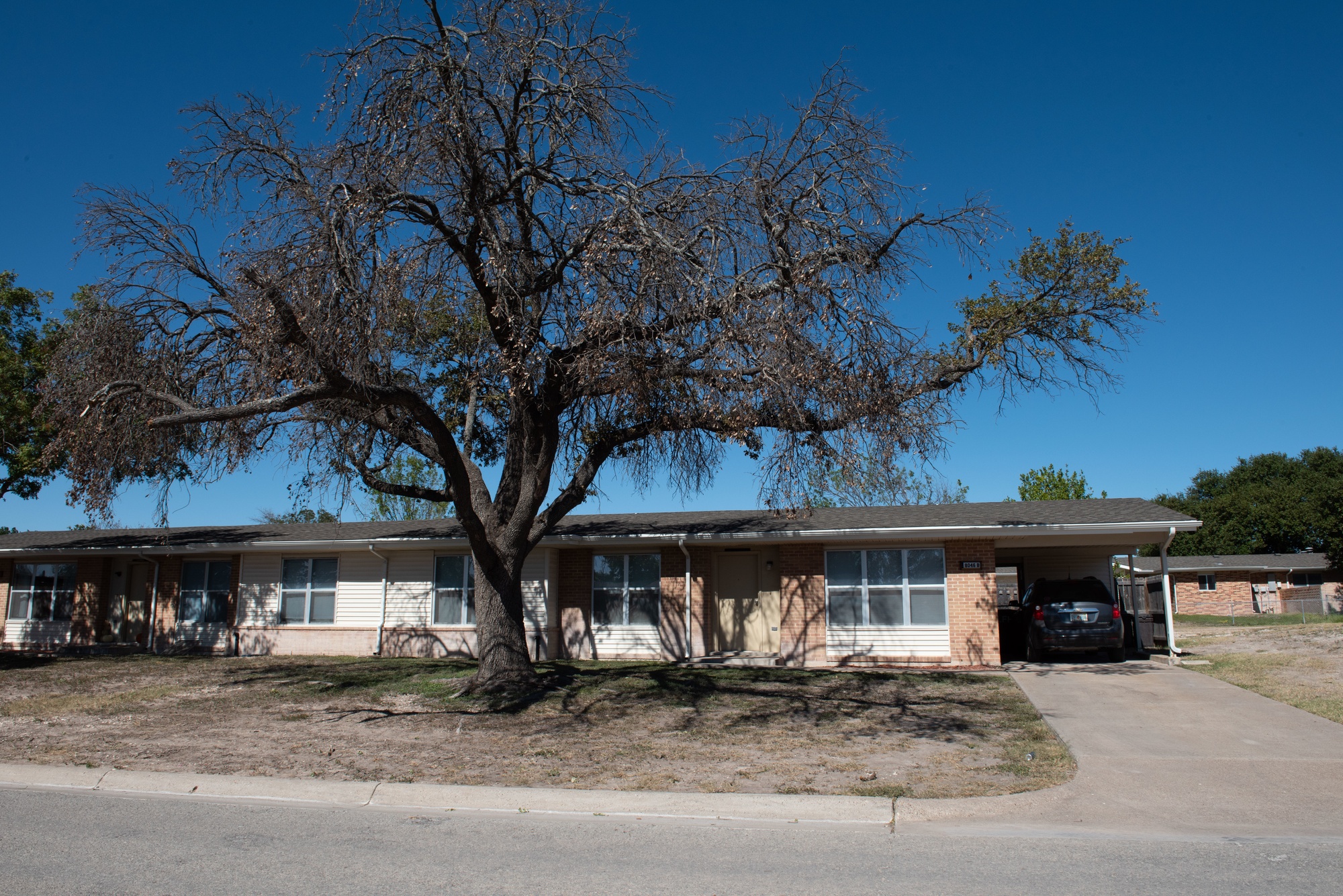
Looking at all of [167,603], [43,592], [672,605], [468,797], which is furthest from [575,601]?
[43,592]

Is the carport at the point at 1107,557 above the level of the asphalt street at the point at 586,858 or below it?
above

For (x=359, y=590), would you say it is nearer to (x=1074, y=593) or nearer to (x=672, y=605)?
(x=672, y=605)

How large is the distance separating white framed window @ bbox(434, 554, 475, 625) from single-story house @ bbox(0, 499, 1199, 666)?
4 cm

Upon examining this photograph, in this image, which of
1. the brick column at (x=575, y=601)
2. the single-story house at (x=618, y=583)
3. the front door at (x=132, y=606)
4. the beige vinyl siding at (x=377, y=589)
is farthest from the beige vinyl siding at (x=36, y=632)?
the brick column at (x=575, y=601)

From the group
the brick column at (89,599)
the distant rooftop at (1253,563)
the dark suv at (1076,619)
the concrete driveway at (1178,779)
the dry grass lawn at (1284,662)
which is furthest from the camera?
the distant rooftop at (1253,563)

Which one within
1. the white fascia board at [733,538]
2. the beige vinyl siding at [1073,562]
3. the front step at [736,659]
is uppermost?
the white fascia board at [733,538]

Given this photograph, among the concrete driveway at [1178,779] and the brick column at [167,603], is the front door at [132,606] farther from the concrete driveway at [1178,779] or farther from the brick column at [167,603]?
the concrete driveway at [1178,779]

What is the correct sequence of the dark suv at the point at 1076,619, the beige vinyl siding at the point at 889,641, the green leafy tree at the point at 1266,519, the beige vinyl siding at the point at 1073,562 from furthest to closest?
the green leafy tree at the point at 1266,519, the beige vinyl siding at the point at 1073,562, the beige vinyl siding at the point at 889,641, the dark suv at the point at 1076,619

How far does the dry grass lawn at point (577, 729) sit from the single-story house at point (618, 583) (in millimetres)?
1956

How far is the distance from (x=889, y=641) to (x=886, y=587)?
1016 millimetres

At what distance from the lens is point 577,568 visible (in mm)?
19359

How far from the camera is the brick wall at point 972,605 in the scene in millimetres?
16672

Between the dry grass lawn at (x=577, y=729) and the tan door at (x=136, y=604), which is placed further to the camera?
the tan door at (x=136, y=604)

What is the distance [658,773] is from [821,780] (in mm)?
1507
